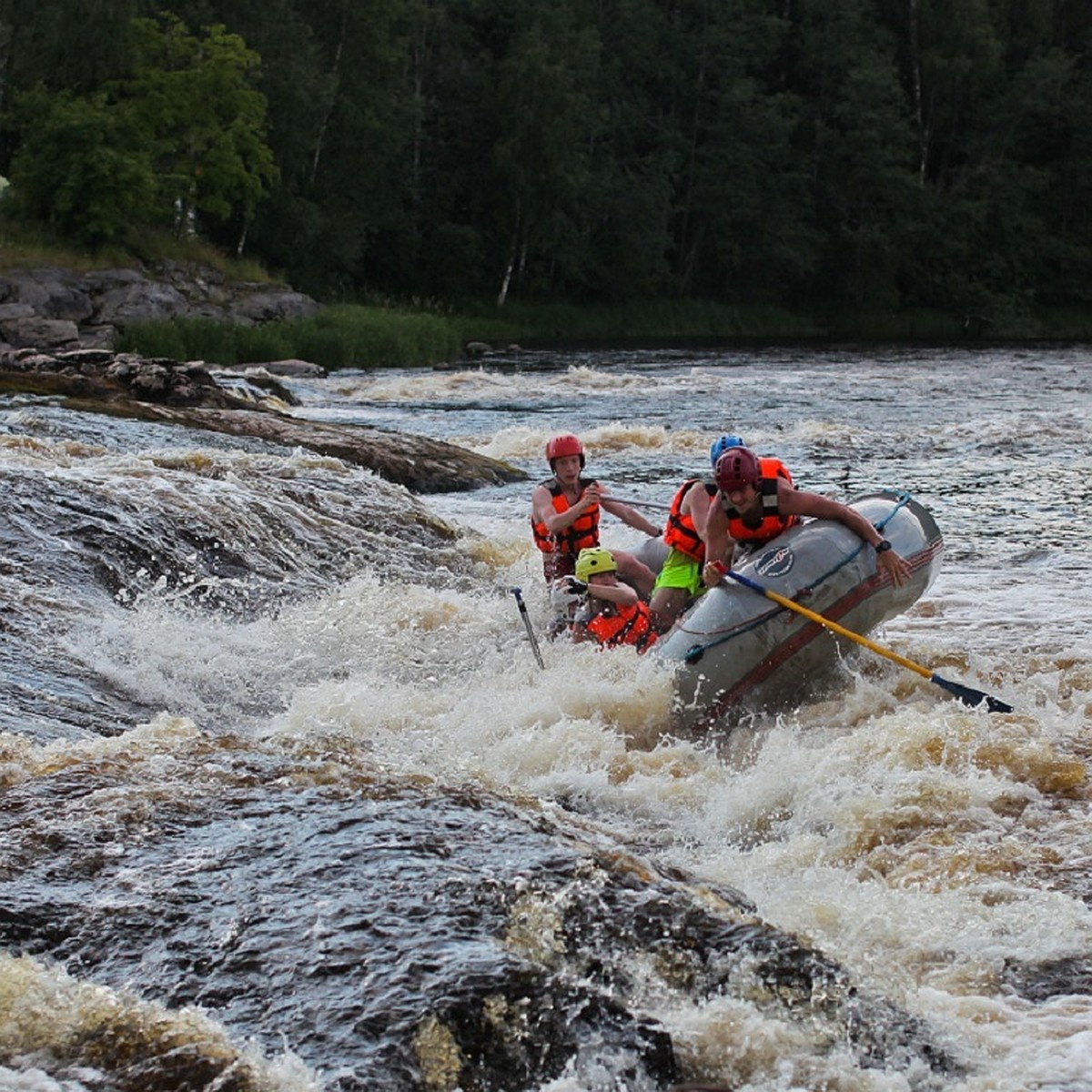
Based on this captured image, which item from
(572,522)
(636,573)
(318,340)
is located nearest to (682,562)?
(636,573)

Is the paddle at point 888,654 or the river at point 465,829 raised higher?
the paddle at point 888,654

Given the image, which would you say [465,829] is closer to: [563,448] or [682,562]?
[682,562]

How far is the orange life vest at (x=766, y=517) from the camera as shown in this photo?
25.4 feet

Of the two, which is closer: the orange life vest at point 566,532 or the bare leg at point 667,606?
the bare leg at point 667,606

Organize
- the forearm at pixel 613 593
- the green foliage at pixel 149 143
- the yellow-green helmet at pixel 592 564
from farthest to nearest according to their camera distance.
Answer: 1. the green foliage at pixel 149 143
2. the yellow-green helmet at pixel 592 564
3. the forearm at pixel 613 593

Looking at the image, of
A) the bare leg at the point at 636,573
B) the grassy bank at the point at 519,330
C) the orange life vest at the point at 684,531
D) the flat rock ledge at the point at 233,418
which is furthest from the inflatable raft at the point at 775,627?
the grassy bank at the point at 519,330

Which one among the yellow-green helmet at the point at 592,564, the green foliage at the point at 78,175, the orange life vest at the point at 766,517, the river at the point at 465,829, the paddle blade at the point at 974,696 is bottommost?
the river at the point at 465,829

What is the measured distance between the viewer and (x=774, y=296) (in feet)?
179

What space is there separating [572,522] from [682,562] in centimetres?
87

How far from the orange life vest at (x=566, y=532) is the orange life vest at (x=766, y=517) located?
1497 millimetres

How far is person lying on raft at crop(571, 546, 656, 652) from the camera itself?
8359 mm

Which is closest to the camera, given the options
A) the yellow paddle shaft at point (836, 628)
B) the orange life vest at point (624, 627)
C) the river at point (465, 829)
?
the river at point (465, 829)

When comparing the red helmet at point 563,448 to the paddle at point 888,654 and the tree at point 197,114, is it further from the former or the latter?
the tree at point 197,114

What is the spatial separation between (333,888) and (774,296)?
51545mm
